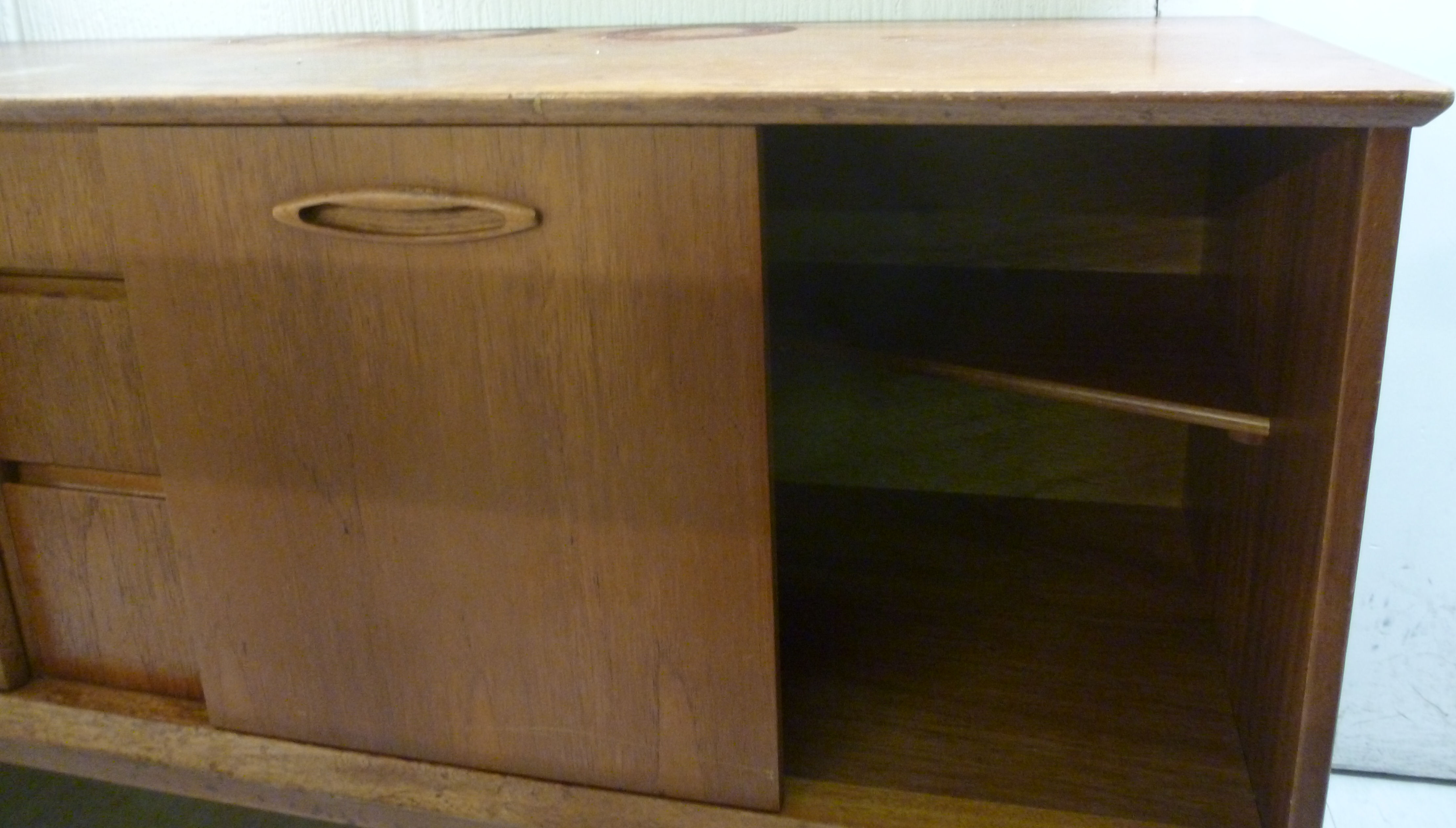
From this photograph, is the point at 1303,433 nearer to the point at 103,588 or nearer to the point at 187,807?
the point at 103,588

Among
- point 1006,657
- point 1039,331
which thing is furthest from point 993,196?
point 1006,657

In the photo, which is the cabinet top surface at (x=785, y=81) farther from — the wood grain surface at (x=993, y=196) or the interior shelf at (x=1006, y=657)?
the interior shelf at (x=1006, y=657)

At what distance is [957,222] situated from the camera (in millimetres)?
1051

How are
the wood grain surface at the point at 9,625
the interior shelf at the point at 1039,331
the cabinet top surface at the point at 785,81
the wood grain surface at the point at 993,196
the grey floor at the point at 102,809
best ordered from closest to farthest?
the cabinet top surface at the point at 785,81 → the interior shelf at the point at 1039,331 → the wood grain surface at the point at 9,625 → the wood grain surface at the point at 993,196 → the grey floor at the point at 102,809

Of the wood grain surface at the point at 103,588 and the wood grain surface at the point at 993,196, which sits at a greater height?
the wood grain surface at the point at 993,196

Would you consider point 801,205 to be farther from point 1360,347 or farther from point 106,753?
point 106,753

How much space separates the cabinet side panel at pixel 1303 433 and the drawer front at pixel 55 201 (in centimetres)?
70

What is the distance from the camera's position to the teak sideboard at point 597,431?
589mm

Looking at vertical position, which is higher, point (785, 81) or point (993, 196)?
point (785, 81)

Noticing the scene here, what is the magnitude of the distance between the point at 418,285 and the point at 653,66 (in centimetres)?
20

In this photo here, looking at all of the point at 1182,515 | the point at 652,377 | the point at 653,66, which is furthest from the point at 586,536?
the point at 1182,515

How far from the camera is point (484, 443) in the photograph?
26.5 inches

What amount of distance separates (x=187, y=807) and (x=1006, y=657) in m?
0.82

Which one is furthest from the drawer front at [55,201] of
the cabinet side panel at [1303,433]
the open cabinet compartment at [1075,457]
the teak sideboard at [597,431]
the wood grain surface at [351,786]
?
the cabinet side panel at [1303,433]
